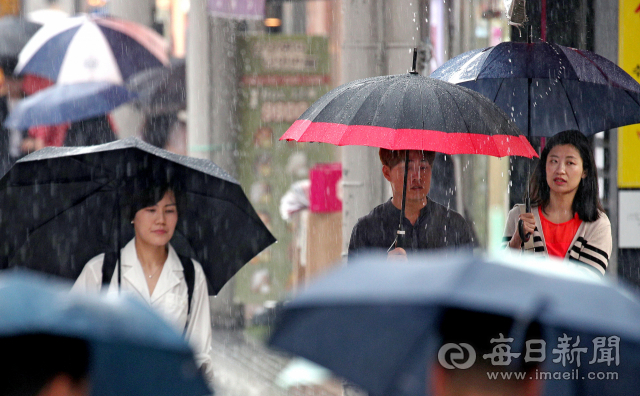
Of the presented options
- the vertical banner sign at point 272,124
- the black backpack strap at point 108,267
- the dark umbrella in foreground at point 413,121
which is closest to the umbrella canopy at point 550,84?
the dark umbrella in foreground at point 413,121

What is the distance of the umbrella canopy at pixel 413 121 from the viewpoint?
4.61 meters

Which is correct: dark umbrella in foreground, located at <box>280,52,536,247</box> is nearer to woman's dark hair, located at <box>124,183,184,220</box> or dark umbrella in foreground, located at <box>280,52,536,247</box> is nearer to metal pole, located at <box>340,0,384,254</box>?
woman's dark hair, located at <box>124,183,184,220</box>

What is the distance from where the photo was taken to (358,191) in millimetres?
6379

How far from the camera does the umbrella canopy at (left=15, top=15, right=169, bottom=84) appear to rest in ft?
33.0

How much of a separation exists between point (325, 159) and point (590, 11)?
13.2 feet

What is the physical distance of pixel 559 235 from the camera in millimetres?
5566

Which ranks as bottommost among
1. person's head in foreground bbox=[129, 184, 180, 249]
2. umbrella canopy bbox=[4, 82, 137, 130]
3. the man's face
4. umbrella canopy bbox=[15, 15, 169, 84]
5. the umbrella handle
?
the umbrella handle

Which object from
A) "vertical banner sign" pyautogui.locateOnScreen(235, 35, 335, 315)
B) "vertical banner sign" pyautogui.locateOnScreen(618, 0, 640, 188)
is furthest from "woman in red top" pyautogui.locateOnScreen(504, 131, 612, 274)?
"vertical banner sign" pyautogui.locateOnScreen(235, 35, 335, 315)

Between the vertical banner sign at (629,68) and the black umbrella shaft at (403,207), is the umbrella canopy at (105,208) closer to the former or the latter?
the black umbrella shaft at (403,207)

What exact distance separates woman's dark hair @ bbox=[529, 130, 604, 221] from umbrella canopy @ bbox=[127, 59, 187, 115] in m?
5.79

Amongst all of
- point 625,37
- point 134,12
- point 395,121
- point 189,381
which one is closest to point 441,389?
point 189,381

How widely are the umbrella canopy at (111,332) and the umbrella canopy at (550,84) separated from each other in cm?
378

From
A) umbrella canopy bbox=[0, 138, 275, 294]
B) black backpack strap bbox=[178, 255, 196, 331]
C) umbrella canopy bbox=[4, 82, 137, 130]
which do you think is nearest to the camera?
umbrella canopy bbox=[0, 138, 275, 294]

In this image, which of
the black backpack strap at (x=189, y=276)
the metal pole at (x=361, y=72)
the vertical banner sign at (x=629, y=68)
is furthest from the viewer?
the vertical banner sign at (x=629, y=68)
